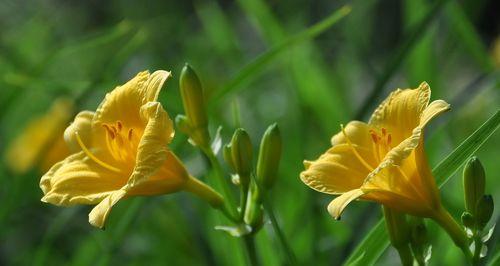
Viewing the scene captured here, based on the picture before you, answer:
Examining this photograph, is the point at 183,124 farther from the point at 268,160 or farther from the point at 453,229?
the point at 453,229

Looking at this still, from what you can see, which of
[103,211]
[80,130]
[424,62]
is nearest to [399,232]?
[103,211]

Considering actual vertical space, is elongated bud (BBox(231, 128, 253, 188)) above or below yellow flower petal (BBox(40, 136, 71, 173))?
above

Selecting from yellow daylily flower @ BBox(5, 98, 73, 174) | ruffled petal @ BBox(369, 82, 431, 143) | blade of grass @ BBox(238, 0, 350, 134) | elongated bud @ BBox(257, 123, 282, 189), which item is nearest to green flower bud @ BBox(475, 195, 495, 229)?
ruffled petal @ BBox(369, 82, 431, 143)

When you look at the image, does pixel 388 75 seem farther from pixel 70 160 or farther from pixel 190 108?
pixel 70 160

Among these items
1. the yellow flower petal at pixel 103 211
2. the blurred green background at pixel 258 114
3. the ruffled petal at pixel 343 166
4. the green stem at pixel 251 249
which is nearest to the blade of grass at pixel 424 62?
the blurred green background at pixel 258 114

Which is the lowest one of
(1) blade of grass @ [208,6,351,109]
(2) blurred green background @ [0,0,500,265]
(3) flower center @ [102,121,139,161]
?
(2) blurred green background @ [0,0,500,265]

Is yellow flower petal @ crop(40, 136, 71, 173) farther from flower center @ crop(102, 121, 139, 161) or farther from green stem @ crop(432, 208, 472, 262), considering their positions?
green stem @ crop(432, 208, 472, 262)
